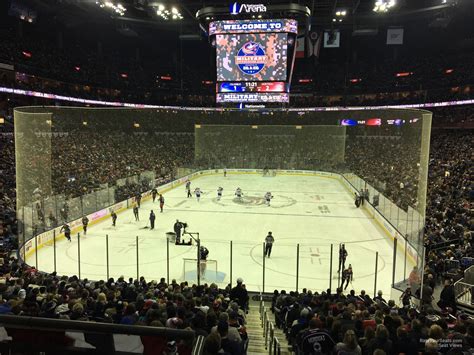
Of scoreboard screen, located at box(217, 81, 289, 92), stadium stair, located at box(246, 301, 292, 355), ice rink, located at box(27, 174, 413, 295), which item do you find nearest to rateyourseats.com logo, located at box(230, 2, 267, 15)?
scoreboard screen, located at box(217, 81, 289, 92)

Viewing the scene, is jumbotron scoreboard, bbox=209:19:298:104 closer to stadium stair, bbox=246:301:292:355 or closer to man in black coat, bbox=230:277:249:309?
stadium stair, bbox=246:301:292:355

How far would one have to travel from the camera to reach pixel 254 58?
96.9 ft

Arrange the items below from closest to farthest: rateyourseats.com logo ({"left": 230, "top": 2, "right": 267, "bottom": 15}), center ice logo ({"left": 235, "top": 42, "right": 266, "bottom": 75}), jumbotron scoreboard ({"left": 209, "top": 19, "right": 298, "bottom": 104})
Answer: rateyourseats.com logo ({"left": 230, "top": 2, "right": 267, "bottom": 15}), jumbotron scoreboard ({"left": 209, "top": 19, "right": 298, "bottom": 104}), center ice logo ({"left": 235, "top": 42, "right": 266, "bottom": 75})

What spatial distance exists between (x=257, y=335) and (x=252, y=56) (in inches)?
973

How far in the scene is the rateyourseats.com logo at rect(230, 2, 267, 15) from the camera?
27.7 metres

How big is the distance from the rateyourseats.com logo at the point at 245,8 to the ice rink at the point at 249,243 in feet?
43.9

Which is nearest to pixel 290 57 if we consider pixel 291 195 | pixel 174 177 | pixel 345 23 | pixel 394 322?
pixel 291 195

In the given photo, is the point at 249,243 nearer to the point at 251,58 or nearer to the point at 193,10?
the point at 251,58

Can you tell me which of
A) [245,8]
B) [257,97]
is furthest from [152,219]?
[245,8]

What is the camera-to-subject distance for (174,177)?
35.7 m

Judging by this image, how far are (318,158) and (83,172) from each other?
27.0 metres

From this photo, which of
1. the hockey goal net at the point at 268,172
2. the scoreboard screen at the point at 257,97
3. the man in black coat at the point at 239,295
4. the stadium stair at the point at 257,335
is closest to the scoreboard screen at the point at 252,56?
the scoreboard screen at the point at 257,97

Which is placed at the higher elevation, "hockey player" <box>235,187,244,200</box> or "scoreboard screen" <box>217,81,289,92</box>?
"scoreboard screen" <box>217,81,289,92</box>

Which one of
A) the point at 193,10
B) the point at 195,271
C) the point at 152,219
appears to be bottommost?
the point at 195,271
